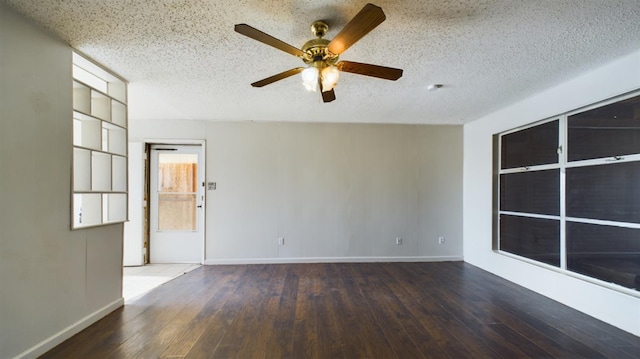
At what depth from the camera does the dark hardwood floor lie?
214 centimetres

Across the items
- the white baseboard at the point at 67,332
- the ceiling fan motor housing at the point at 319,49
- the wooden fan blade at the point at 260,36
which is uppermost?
the ceiling fan motor housing at the point at 319,49

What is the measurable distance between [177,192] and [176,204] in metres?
0.21

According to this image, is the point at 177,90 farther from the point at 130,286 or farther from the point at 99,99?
the point at 130,286

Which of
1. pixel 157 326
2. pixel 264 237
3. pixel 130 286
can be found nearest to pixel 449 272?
pixel 264 237

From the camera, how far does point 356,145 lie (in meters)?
4.80

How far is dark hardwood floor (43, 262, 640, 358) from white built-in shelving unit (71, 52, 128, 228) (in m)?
1.07

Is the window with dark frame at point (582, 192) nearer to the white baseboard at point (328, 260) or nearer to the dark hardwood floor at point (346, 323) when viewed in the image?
the dark hardwood floor at point (346, 323)

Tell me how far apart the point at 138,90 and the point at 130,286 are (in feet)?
8.08

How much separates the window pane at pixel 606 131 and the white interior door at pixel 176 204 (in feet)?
16.4

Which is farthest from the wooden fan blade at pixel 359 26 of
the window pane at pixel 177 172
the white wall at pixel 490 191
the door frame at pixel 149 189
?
the window pane at pixel 177 172

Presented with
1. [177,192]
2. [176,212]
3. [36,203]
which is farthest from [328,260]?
[36,203]

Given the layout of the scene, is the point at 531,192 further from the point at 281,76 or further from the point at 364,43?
the point at 281,76

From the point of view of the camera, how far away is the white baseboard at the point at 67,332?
1990mm

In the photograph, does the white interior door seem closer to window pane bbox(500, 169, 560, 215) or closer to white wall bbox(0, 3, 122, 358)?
white wall bbox(0, 3, 122, 358)
